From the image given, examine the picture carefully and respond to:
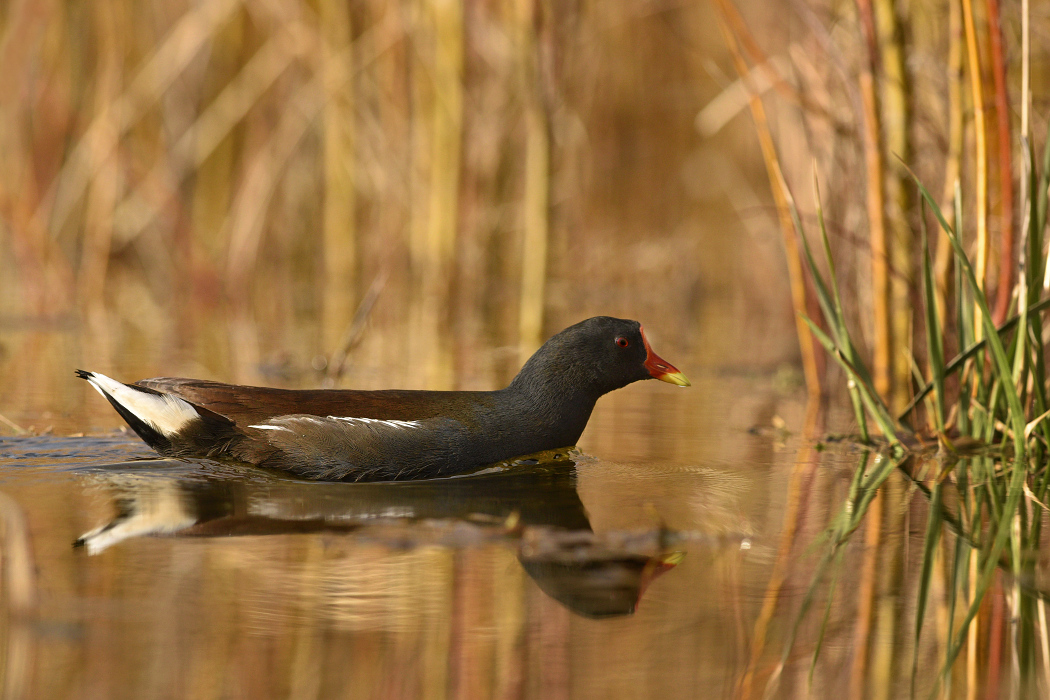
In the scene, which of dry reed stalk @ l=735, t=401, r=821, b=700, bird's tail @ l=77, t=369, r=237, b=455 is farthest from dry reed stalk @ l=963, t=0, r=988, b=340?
bird's tail @ l=77, t=369, r=237, b=455

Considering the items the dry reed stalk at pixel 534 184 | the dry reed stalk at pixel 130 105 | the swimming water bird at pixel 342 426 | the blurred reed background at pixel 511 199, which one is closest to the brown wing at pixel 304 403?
the swimming water bird at pixel 342 426

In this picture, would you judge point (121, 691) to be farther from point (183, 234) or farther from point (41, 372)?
point (183, 234)

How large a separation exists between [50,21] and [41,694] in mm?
7472

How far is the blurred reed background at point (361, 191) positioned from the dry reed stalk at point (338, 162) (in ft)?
0.10

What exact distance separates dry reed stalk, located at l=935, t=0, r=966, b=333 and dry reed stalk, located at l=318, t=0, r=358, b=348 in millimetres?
4687

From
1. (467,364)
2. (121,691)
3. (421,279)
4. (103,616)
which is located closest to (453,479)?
(103,616)

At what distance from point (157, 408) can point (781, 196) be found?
8.12 ft

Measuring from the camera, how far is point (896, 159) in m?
4.38

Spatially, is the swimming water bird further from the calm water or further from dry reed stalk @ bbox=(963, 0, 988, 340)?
dry reed stalk @ bbox=(963, 0, 988, 340)

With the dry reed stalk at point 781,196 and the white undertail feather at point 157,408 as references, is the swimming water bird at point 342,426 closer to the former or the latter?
the white undertail feather at point 157,408

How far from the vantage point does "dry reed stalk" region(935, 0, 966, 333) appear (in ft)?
12.8

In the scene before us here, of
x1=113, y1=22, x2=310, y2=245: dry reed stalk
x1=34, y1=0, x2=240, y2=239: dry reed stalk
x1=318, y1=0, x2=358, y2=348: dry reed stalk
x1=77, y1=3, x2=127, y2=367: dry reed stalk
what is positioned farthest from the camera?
x1=318, y1=0, x2=358, y2=348: dry reed stalk

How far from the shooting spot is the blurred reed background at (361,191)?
678 centimetres

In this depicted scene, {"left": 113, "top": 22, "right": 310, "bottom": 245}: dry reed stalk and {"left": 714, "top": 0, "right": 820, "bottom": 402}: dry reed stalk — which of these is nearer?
{"left": 714, "top": 0, "right": 820, "bottom": 402}: dry reed stalk
